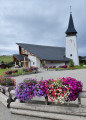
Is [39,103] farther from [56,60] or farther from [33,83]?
[56,60]

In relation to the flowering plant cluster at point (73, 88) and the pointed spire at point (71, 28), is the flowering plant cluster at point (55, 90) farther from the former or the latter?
the pointed spire at point (71, 28)

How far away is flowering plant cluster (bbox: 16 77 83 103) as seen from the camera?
12.1 ft

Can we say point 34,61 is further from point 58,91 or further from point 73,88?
point 73,88

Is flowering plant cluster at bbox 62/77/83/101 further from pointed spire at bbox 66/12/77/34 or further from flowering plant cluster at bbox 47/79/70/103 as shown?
pointed spire at bbox 66/12/77/34

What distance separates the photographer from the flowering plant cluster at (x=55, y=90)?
368 cm

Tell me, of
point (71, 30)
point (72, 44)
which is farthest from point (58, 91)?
point (71, 30)

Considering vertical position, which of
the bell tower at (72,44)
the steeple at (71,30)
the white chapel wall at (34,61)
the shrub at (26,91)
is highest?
the steeple at (71,30)

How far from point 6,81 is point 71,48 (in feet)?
104

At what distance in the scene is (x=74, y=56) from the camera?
120ft

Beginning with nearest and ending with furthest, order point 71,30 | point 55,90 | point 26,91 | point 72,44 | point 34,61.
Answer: point 55,90 → point 26,91 → point 34,61 → point 72,44 → point 71,30

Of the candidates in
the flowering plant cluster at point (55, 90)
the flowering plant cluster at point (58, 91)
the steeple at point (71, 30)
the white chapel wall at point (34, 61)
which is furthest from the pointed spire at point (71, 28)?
the flowering plant cluster at point (58, 91)

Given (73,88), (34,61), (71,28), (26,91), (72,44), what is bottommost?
(26,91)

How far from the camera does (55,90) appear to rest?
3803 millimetres

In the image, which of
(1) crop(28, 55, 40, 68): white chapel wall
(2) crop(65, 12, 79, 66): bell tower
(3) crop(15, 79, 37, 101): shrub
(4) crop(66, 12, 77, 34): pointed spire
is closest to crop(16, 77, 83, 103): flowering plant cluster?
(3) crop(15, 79, 37, 101): shrub
